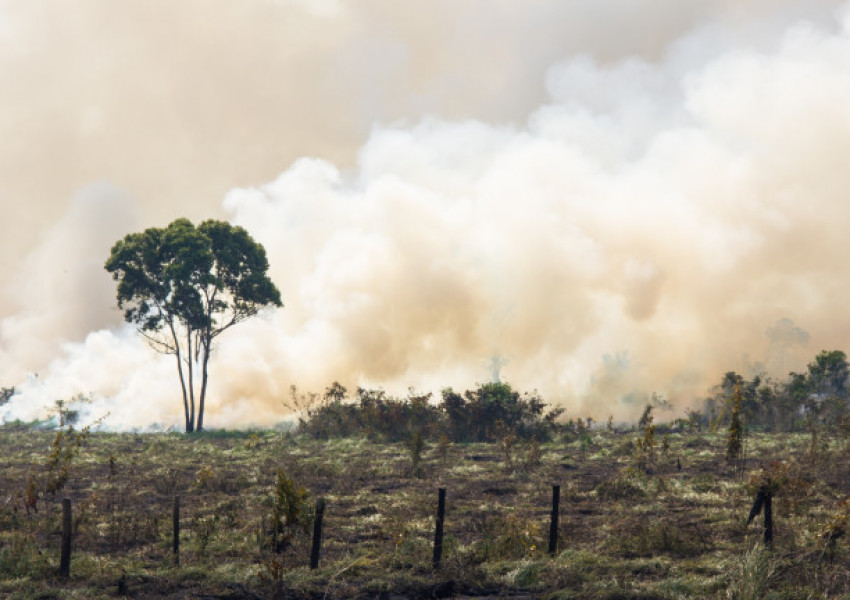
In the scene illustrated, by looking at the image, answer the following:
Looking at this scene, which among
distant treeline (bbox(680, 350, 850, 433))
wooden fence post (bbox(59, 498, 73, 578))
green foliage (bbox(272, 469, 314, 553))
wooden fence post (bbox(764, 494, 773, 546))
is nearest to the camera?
wooden fence post (bbox(59, 498, 73, 578))

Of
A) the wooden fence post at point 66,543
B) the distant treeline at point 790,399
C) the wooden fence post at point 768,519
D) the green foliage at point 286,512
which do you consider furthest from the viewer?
the distant treeline at point 790,399

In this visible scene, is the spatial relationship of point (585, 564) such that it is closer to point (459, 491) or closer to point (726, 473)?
point (459, 491)

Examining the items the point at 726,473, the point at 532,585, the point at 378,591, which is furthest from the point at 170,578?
the point at 726,473

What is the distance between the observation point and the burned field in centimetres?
1265

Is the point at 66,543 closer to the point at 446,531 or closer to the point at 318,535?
the point at 318,535

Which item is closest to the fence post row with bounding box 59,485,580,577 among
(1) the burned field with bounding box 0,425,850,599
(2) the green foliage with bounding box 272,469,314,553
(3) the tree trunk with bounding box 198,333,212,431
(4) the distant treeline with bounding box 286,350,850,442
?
(1) the burned field with bounding box 0,425,850,599

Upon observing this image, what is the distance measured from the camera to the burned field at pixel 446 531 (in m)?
12.6

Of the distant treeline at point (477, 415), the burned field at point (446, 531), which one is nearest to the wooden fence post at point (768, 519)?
the burned field at point (446, 531)

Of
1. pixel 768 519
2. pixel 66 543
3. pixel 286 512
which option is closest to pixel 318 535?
pixel 286 512

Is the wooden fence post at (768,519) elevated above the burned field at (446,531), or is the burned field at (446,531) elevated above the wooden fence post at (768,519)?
the wooden fence post at (768,519)

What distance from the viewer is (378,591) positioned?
12758mm

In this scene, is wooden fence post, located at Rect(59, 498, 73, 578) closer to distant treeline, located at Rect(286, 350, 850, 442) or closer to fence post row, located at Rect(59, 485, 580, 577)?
fence post row, located at Rect(59, 485, 580, 577)

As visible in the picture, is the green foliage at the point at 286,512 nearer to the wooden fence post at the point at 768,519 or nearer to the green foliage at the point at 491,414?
the wooden fence post at the point at 768,519

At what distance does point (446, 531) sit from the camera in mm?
17172
